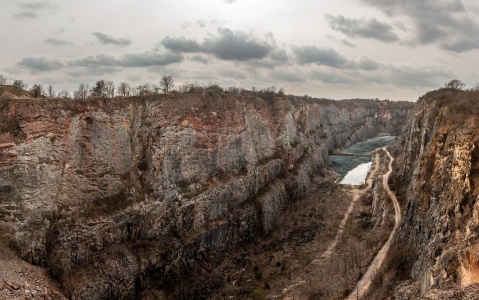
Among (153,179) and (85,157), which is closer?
(85,157)

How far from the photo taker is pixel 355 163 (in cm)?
10056

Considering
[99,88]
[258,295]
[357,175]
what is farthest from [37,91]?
[357,175]

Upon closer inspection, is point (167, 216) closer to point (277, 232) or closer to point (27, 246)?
point (27, 246)

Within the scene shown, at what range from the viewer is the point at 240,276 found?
44.2 m

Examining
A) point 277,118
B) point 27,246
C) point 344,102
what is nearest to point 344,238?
point 277,118

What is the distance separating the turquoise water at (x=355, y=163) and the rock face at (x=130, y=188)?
90.5 feet

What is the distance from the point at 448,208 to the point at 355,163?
246 ft

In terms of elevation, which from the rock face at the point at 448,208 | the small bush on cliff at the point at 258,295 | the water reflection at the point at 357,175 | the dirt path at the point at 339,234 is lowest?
the small bush on cliff at the point at 258,295

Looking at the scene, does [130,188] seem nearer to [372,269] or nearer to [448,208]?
[372,269]

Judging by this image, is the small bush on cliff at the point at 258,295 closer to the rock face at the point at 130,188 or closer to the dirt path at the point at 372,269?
the rock face at the point at 130,188

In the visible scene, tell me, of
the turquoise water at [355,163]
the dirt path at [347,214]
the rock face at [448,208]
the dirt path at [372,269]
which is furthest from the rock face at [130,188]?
the turquoise water at [355,163]

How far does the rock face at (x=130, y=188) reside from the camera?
36219mm

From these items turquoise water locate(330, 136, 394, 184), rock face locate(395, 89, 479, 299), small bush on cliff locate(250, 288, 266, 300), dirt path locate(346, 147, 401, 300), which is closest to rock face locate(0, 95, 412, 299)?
small bush on cliff locate(250, 288, 266, 300)

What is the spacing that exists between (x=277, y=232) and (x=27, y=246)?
3326 centimetres
